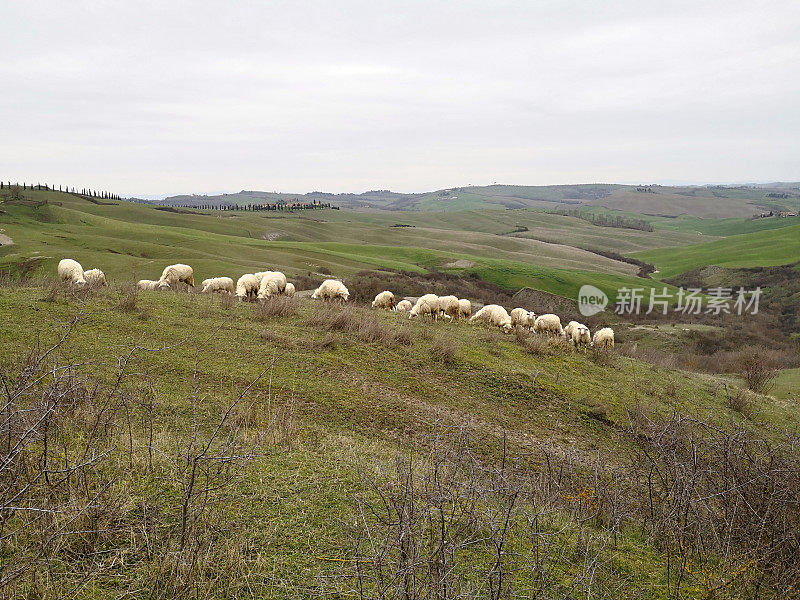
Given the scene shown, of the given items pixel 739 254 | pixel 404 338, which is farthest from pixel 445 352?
pixel 739 254

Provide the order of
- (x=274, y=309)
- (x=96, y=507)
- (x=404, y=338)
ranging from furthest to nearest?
(x=274, y=309) → (x=404, y=338) → (x=96, y=507)

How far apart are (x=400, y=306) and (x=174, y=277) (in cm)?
1124

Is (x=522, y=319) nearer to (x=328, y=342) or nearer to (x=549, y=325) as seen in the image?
(x=549, y=325)

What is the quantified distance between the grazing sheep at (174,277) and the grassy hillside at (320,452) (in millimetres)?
6708

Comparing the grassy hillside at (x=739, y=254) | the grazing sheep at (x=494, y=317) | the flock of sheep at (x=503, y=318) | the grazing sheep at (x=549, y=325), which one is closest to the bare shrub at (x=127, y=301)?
the flock of sheep at (x=503, y=318)

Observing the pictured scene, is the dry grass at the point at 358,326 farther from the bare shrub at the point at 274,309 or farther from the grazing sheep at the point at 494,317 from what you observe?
the grazing sheep at the point at 494,317

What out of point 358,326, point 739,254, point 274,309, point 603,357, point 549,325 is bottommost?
point 603,357

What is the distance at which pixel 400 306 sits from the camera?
78.1 ft

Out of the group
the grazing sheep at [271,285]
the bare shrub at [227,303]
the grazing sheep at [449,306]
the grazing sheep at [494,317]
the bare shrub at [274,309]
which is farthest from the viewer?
the grazing sheep at [449,306]

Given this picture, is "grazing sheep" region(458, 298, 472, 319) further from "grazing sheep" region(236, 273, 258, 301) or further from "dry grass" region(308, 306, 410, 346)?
"grazing sheep" region(236, 273, 258, 301)

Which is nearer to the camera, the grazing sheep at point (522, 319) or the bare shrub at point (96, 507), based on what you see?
the bare shrub at point (96, 507)

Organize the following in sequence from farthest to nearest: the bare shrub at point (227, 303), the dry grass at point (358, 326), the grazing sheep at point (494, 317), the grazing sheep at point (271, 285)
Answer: the grazing sheep at point (494, 317)
the grazing sheep at point (271, 285)
the bare shrub at point (227, 303)
the dry grass at point (358, 326)

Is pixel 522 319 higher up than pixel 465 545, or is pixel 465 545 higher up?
pixel 465 545

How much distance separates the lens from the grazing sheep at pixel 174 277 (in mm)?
22578
